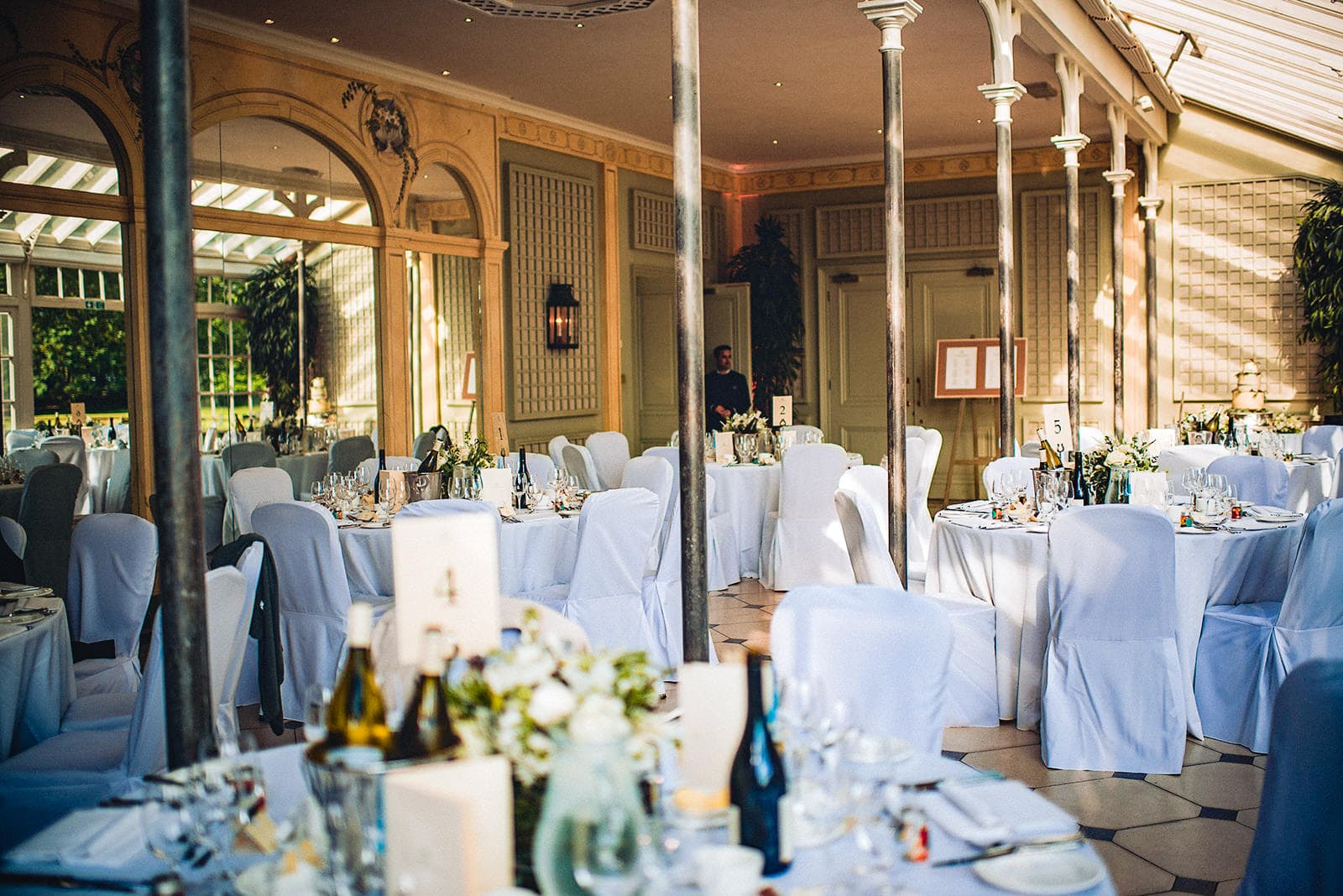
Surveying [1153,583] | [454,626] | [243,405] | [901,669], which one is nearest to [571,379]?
[243,405]

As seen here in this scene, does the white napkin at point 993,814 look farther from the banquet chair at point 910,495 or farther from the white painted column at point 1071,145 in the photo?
the white painted column at point 1071,145

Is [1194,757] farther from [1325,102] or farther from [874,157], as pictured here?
[874,157]

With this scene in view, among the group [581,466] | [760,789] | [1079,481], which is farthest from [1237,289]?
[760,789]

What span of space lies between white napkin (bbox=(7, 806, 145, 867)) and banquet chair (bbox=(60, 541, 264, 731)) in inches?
50.4

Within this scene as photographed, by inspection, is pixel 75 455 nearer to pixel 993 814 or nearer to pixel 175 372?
pixel 175 372

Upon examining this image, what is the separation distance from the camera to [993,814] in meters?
1.88

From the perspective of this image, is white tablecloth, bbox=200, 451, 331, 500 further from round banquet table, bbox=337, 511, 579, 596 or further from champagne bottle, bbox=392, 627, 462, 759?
champagne bottle, bbox=392, 627, 462, 759

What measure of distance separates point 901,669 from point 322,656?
3173 mm

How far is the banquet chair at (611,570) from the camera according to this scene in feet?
17.3

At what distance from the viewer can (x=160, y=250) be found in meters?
2.35

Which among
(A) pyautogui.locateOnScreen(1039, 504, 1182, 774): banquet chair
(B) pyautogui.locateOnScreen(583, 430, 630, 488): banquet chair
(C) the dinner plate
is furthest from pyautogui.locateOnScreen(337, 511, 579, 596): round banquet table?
(C) the dinner plate

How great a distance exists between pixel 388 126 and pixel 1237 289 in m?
8.91

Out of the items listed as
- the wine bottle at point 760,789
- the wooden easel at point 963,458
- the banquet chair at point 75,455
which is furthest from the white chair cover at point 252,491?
the wooden easel at point 963,458

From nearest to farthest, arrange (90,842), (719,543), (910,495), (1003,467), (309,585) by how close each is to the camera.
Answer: (90,842) < (309,585) < (1003,467) < (910,495) < (719,543)
